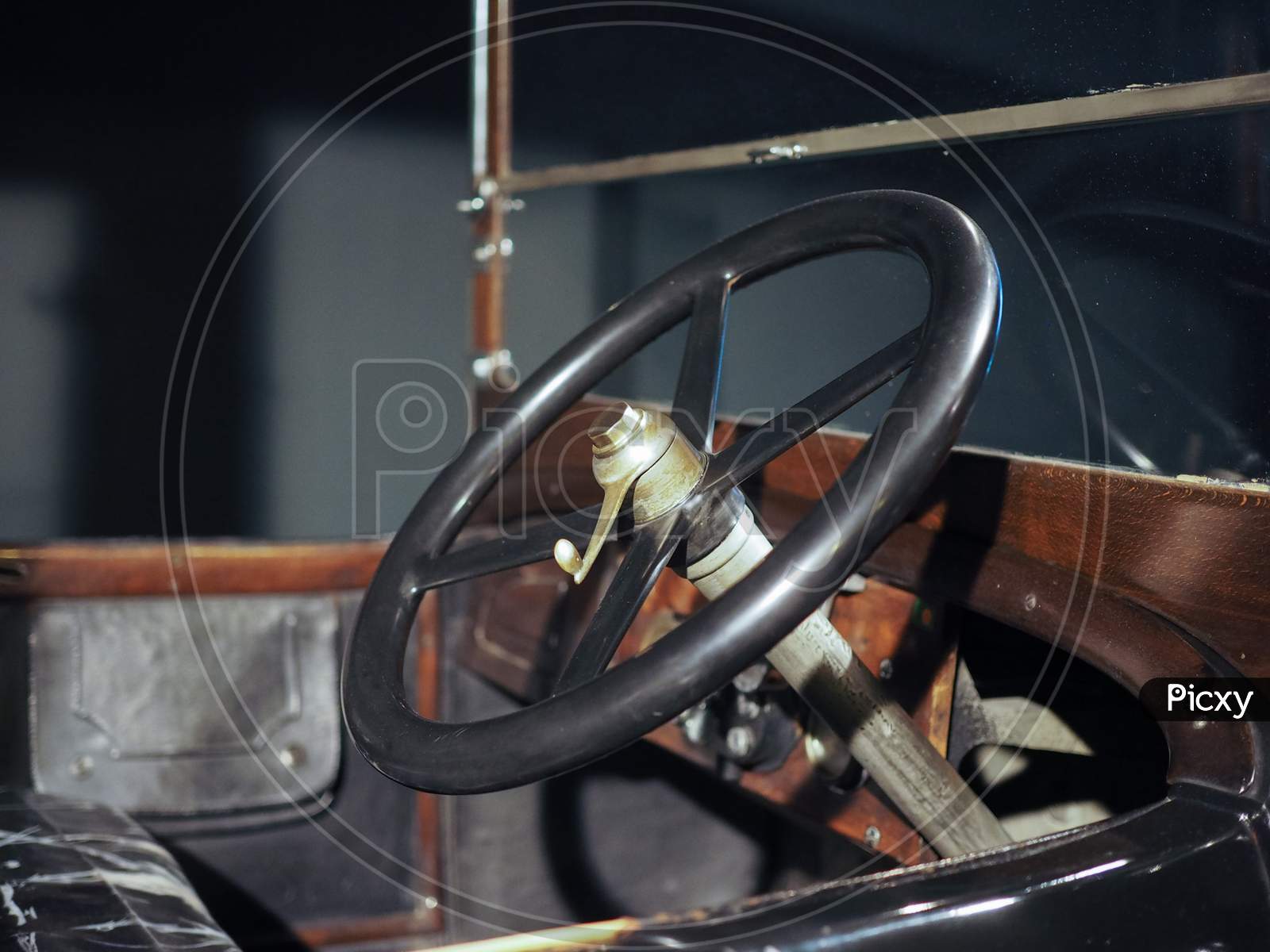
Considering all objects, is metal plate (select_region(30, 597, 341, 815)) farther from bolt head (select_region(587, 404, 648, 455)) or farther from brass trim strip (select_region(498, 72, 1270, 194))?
bolt head (select_region(587, 404, 648, 455))

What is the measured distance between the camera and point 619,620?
0.61 meters

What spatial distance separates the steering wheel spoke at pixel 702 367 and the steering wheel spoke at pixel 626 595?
0.08m

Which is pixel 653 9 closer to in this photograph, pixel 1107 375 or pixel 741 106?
pixel 741 106

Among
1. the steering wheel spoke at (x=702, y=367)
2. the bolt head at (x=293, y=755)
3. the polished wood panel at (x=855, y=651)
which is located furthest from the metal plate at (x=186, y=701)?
the steering wheel spoke at (x=702, y=367)

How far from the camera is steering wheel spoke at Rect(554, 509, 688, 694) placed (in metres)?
0.60

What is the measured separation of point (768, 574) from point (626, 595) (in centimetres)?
14

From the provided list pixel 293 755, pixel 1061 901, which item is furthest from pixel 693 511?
pixel 293 755

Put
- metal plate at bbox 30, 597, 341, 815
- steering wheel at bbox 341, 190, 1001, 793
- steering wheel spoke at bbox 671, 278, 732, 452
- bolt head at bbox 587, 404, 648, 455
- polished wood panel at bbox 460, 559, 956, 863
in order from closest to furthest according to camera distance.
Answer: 1. steering wheel at bbox 341, 190, 1001, 793
2. bolt head at bbox 587, 404, 648, 455
3. steering wheel spoke at bbox 671, 278, 732, 452
4. polished wood panel at bbox 460, 559, 956, 863
5. metal plate at bbox 30, 597, 341, 815

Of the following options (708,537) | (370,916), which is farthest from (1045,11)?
(370,916)

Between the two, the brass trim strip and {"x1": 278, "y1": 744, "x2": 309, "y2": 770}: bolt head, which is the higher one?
the brass trim strip

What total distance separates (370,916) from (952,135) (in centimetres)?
110

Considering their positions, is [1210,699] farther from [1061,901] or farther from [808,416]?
[808,416]

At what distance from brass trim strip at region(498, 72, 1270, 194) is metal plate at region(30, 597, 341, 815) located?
0.64 meters

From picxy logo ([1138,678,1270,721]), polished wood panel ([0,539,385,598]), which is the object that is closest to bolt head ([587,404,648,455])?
picxy logo ([1138,678,1270,721])
